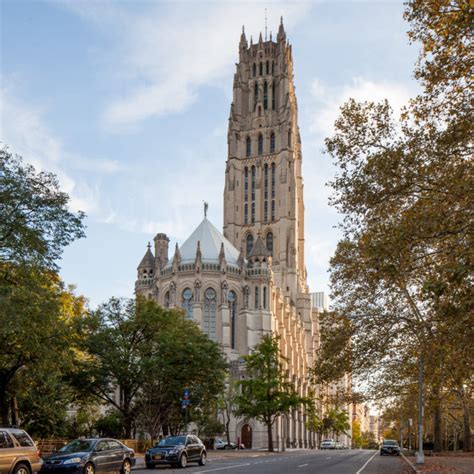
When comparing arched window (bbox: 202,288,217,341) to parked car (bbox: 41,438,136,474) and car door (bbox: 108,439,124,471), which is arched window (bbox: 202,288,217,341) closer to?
parked car (bbox: 41,438,136,474)

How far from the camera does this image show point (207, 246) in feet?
278

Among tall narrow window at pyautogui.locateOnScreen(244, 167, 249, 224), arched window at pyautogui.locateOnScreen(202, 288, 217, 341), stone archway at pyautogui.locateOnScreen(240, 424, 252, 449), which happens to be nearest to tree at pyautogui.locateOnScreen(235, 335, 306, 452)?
stone archway at pyautogui.locateOnScreen(240, 424, 252, 449)

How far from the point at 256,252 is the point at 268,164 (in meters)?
20.6

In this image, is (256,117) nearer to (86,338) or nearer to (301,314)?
(301,314)

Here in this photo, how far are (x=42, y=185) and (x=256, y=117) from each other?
268ft

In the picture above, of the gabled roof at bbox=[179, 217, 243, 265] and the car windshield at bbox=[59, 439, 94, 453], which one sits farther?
the gabled roof at bbox=[179, 217, 243, 265]

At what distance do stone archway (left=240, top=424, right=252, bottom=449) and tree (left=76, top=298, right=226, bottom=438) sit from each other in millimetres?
34105

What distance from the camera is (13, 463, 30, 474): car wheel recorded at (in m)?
17.3

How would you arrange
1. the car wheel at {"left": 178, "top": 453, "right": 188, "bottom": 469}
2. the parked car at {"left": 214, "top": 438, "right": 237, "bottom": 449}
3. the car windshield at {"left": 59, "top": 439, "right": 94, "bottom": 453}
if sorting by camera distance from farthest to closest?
the parked car at {"left": 214, "top": 438, "right": 237, "bottom": 449}
the car wheel at {"left": 178, "top": 453, "right": 188, "bottom": 469}
the car windshield at {"left": 59, "top": 439, "right": 94, "bottom": 453}

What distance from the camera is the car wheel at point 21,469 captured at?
56.9 ft

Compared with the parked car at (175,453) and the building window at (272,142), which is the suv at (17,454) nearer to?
the parked car at (175,453)

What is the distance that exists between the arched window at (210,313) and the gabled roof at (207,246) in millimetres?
4289

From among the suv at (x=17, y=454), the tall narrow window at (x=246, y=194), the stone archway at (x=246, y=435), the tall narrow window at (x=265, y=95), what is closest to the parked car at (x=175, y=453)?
the suv at (x=17, y=454)

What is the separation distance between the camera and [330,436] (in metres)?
135
